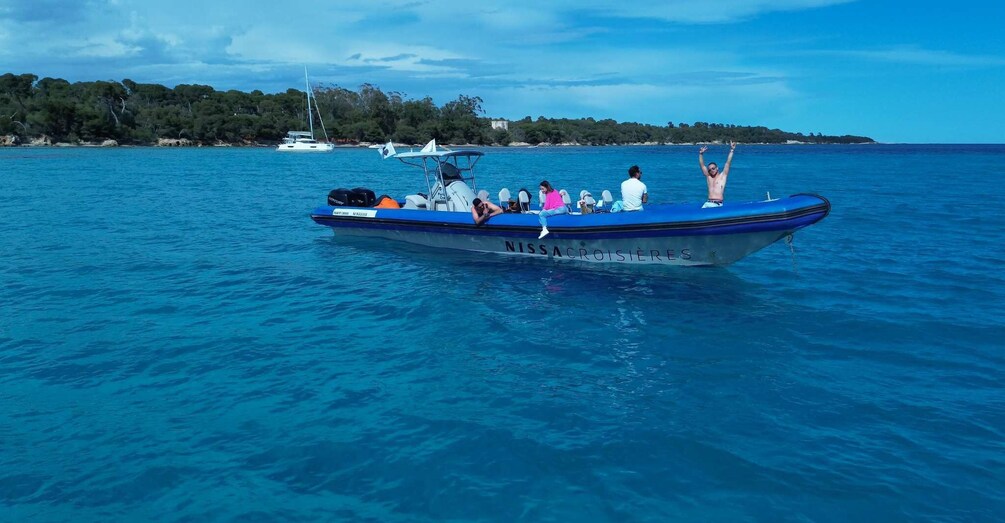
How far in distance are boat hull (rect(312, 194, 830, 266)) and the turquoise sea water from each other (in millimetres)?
446

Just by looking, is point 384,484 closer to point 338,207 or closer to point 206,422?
point 206,422

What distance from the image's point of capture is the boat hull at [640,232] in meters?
11.4

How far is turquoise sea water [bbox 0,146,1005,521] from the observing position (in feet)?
17.4

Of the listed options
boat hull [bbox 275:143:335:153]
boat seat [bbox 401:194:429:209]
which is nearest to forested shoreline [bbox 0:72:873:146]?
boat hull [bbox 275:143:335:153]

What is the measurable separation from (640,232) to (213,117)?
11708 centimetres

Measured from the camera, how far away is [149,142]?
110 m

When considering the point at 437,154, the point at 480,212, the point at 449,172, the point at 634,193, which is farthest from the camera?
the point at 449,172

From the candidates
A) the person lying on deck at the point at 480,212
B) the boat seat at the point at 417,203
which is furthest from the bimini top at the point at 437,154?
the person lying on deck at the point at 480,212

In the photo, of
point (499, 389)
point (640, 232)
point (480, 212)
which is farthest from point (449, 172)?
point (499, 389)

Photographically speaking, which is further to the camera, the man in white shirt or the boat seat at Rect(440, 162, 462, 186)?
the boat seat at Rect(440, 162, 462, 186)

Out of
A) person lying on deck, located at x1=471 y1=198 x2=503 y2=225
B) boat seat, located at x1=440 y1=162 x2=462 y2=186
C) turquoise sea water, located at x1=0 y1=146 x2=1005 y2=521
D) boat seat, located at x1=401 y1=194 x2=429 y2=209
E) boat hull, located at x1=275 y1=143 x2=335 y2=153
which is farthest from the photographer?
boat hull, located at x1=275 y1=143 x2=335 y2=153

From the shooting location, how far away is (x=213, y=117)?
114812 mm

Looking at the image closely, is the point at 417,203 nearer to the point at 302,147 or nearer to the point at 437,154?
the point at 437,154

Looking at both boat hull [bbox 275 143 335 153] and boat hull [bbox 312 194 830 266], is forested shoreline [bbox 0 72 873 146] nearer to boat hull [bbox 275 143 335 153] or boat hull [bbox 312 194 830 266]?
boat hull [bbox 275 143 335 153]
